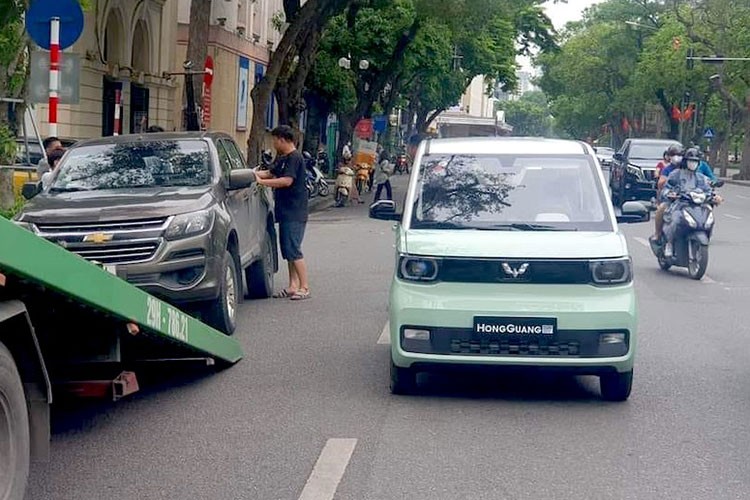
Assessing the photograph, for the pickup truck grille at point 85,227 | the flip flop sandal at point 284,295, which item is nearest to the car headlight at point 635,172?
the flip flop sandal at point 284,295

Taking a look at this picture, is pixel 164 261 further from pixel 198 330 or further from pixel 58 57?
pixel 58 57

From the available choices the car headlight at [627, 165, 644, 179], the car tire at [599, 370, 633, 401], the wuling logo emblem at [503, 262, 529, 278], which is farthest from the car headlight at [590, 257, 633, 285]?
the car headlight at [627, 165, 644, 179]

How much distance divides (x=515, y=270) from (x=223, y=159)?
4525 mm

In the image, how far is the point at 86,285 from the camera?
532 cm

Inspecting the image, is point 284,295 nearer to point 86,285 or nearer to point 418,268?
point 418,268

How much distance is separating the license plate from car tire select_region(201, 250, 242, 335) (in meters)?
2.85

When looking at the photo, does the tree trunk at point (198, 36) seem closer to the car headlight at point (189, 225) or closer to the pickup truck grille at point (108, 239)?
the car headlight at point (189, 225)

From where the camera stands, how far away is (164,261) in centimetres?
917

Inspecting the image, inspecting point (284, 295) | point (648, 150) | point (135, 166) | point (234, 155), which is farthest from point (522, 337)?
point (648, 150)

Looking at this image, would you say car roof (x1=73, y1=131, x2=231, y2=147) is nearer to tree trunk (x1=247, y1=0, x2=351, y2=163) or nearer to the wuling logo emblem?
the wuling logo emblem

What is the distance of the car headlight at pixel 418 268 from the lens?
785 centimetres

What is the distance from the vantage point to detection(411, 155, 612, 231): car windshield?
8.33 meters

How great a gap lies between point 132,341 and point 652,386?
152 inches

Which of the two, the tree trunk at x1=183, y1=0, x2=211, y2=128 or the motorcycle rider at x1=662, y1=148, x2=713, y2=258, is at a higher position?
the tree trunk at x1=183, y1=0, x2=211, y2=128
